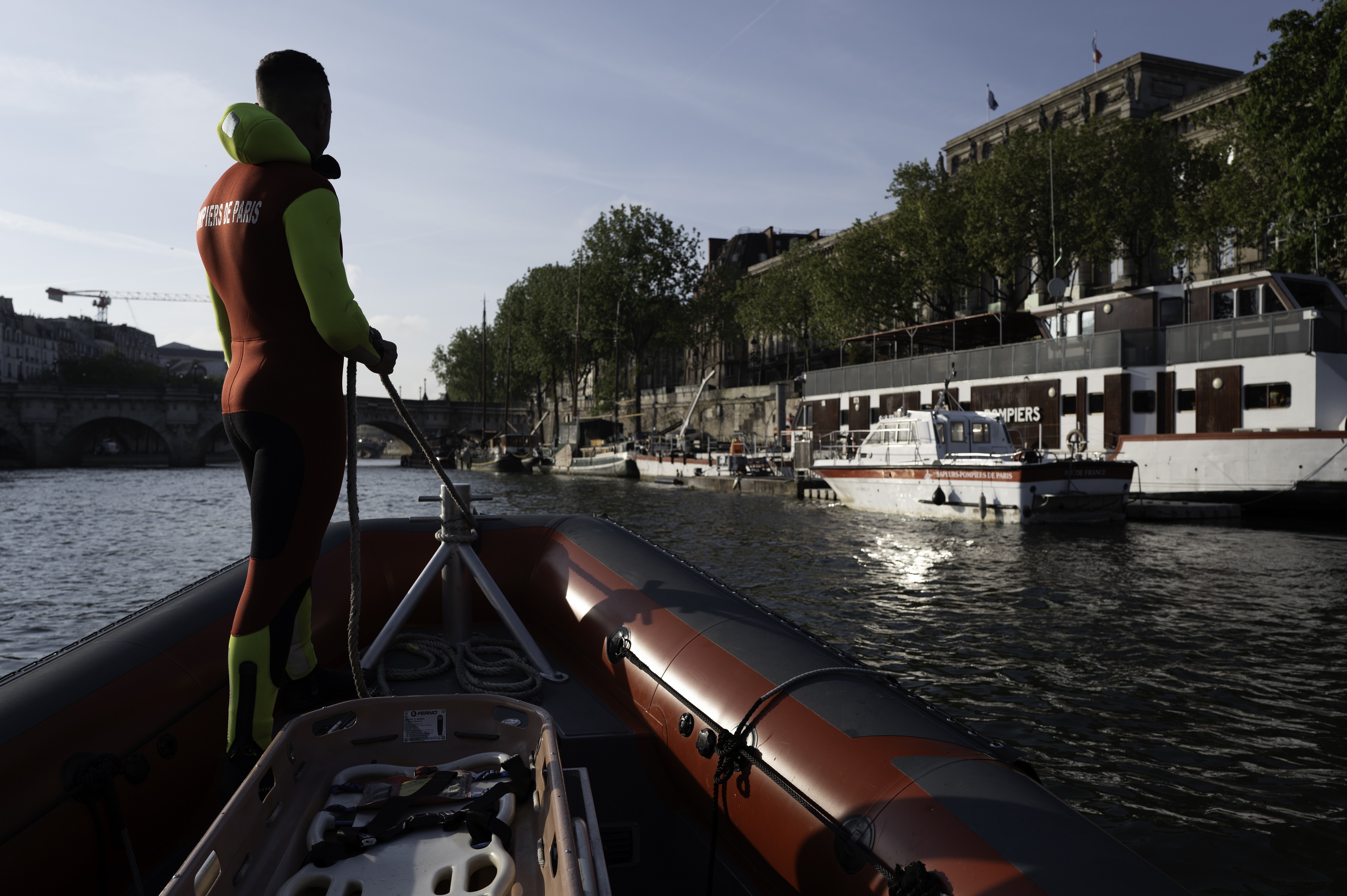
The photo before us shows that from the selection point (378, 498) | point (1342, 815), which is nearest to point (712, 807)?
point (1342, 815)

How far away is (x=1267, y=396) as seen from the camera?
773 inches

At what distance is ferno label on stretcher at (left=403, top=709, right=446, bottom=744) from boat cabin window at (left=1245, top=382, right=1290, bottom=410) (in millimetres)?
22320

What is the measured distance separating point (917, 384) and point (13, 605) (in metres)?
23.8

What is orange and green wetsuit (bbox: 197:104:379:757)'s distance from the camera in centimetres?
228

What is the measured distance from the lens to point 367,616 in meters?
3.57

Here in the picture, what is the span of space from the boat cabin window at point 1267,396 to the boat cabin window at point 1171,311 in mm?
2900

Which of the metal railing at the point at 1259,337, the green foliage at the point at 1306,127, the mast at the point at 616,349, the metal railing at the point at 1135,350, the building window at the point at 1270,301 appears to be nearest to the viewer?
the green foliage at the point at 1306,127

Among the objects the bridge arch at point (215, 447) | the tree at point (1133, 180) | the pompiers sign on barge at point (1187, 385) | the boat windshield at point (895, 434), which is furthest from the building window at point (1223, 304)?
the bridge arch at point (215, 447)

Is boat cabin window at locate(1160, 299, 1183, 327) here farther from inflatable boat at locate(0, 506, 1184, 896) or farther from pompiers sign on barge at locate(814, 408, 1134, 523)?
inflatable boat at locate(0, 506, 1184, 896)

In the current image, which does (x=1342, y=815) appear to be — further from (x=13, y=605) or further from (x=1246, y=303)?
(x=1246, y=303)

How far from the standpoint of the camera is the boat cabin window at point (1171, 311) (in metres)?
22.1

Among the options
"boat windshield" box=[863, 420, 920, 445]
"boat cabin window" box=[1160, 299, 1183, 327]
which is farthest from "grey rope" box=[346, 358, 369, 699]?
"boat cabin window" box=[1160, 299, 1183, 327]

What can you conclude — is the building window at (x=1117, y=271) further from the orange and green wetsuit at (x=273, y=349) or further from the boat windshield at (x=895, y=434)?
the orange and green wetsuit at (x=273, y=349)

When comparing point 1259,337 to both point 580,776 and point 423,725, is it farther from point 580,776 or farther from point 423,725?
point 423,725
